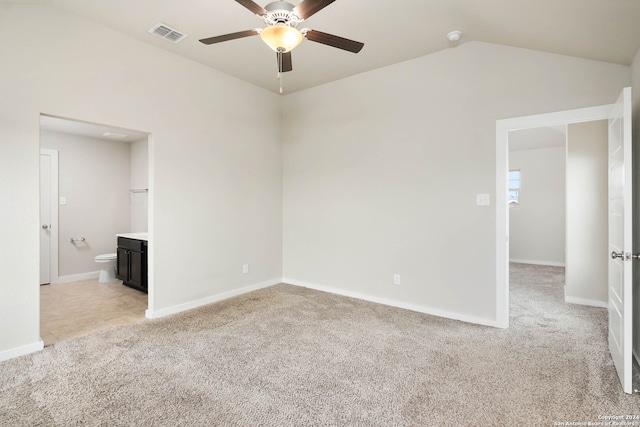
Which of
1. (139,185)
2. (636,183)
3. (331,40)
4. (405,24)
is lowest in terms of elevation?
(636,183)

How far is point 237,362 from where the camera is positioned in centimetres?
257

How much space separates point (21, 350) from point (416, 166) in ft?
13.5

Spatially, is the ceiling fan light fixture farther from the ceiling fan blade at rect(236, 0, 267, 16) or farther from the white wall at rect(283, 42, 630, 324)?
the white wall at rect(283, 42, 630, 324)

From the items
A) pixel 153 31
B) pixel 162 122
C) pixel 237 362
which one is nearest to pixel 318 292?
pixel 237 362

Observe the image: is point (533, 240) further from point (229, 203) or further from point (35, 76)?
point (35, 76)

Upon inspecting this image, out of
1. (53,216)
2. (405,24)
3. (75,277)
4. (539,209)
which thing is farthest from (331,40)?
(539,209)

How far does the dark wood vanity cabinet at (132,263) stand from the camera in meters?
4.44

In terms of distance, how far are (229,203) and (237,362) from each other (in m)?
2.25

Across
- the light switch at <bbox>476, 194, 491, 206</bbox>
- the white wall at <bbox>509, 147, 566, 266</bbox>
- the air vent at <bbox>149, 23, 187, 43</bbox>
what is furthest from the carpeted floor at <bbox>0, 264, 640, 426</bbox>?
the white wall at <bbox>509, 147, 566, 266</bbox>

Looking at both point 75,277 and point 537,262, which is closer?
point 75,277

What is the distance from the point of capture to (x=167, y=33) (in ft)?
10.4

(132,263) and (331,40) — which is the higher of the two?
(331,40)

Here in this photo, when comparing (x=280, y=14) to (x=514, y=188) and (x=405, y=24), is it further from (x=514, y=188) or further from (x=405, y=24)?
(x=514, y=188)

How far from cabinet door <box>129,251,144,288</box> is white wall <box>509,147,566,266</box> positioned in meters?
7.66
